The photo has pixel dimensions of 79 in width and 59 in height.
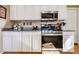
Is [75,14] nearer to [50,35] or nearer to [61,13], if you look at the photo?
[61,13]

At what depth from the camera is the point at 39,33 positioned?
3697mm

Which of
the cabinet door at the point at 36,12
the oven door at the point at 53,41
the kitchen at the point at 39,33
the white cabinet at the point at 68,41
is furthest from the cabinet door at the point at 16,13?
the white cabinet at the point at 68,41

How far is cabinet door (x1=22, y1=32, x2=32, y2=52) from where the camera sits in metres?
3.69

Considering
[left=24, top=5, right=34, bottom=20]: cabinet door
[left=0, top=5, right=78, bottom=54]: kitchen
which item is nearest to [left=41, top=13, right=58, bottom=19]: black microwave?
[left=0, top=5, right=78, bottom=54]: kitchen

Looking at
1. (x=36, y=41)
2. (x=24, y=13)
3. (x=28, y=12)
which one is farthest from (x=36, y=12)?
(x=36, y=41)

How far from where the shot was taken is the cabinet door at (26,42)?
3688 millimetres

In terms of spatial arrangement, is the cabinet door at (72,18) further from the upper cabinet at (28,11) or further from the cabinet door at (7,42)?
the cabinet door at (7,42)

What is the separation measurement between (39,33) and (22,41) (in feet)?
1.83

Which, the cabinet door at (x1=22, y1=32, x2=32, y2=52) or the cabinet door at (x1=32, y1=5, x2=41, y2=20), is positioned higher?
the cabinet door at (x1=32, y1=5, x2=41, y2=20)

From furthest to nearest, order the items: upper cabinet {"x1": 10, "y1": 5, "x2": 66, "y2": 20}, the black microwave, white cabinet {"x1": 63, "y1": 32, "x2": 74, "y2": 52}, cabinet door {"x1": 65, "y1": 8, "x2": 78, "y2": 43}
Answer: cabinet door {"x1": 65, "y1": 8, "x2": 78, "y2": 43}
upper cabinet {"x1": 10, "y1": 5, "x2": 66, "y2": 20}
the black microwave
white cabinet {"x1": 63, "y1": 32, "x2": 74, "y2": 52}

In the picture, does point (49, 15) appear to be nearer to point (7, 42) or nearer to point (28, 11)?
point (28, 11)

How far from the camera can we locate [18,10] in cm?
394

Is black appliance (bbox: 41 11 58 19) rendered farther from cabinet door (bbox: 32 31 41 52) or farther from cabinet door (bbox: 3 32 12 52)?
cabinet door (bbox: 3 32 12 52)

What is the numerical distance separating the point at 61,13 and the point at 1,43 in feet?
6.56
